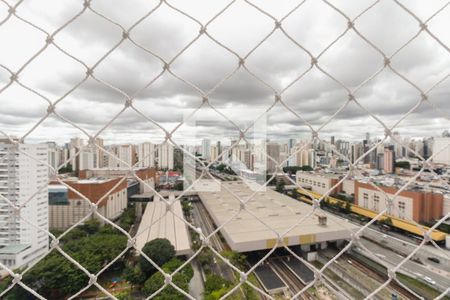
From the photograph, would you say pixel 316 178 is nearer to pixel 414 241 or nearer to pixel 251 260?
pixel 414 241

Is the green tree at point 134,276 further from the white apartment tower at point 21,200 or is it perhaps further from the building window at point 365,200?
the building window at point 365,200

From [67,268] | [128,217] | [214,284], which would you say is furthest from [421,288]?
[128,217]

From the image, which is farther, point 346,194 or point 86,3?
point 346,194

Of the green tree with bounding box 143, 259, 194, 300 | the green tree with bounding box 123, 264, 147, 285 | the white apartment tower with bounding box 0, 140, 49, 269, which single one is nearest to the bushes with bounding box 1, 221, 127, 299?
the white apartment tower with bounding box 0, 140, 49, 269

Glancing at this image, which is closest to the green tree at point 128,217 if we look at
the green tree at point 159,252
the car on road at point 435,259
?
the green tree at point 159,252

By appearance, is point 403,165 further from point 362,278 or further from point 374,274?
point 362,278

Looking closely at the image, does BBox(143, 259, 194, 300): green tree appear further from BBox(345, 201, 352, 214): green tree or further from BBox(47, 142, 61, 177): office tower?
BBox(345, 201, 352, 214): green tree

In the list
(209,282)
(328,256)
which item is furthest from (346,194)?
(209,282)
